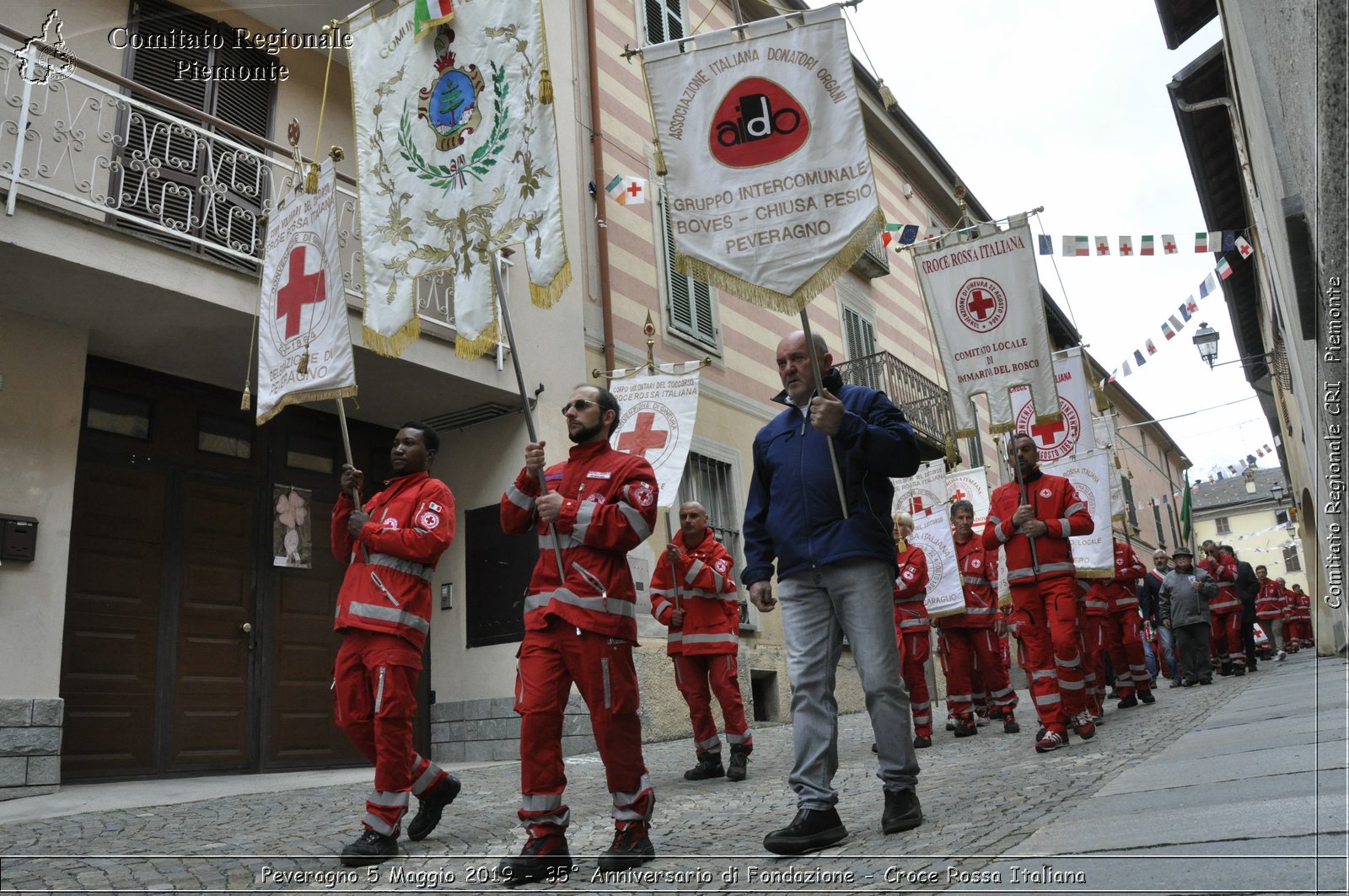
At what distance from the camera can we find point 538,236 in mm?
5457

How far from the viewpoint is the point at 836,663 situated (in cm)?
443

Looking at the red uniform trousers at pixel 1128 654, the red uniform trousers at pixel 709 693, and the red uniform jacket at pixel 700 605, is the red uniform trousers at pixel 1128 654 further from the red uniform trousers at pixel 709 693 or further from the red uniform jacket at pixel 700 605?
the red uniform trousers at pixel 709 693

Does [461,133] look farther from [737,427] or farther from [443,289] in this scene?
[737,427]

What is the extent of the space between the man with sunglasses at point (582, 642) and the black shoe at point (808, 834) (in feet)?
1.77

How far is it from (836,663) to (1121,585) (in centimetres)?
878

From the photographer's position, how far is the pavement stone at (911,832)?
9.20 feet

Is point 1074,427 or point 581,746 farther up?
point 1074,427

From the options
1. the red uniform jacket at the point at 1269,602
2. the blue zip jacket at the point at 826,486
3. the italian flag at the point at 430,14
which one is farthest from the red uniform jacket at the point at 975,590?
the red uniform jacket at the point at 1269,602

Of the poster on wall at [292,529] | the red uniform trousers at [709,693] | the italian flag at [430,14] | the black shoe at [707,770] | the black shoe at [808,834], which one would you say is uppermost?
the italian flag at [430,14]

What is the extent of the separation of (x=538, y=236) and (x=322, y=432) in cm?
647

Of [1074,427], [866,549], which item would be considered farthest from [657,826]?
[1074,427]

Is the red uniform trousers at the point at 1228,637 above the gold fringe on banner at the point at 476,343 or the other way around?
the other way around

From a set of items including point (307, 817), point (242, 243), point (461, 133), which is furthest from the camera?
point (242, 243)

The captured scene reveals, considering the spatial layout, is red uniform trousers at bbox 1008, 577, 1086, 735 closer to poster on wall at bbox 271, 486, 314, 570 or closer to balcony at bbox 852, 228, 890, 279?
poster on wall at bbox 271, 486, 314, 570
